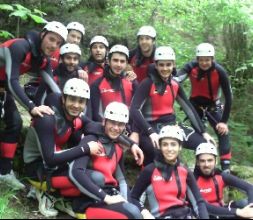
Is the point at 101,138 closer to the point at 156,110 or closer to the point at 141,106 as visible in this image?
the point at 141,106

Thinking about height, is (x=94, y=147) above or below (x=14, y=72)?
below

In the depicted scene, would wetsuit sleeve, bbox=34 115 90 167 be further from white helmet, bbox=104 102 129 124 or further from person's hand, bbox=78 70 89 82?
person's hand, bbox=78 70 89 82

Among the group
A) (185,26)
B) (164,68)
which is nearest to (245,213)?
(164,68)

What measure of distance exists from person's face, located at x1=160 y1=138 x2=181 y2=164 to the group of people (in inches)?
0.5

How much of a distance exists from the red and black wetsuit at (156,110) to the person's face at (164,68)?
0.09 metres

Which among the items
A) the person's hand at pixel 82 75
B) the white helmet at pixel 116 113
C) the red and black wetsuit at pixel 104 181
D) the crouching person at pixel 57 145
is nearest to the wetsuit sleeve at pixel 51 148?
the crouching person at pixel 57 145

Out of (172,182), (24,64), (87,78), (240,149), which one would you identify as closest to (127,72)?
(87,78)

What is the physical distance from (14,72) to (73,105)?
948mm

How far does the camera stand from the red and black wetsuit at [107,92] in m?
7.04

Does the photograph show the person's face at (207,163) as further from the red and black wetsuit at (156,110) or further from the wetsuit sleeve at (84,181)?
the wetsuit sleeve at (84,181)

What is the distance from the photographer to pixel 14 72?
18.2 ft

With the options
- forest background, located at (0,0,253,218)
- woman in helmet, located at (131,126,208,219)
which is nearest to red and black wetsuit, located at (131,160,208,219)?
woman in helmet, located at (131,126,208,219)

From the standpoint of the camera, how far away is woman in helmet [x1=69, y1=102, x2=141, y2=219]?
5.01 metres

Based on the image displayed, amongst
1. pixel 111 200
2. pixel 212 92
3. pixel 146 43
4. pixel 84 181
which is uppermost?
pixel 146 43
